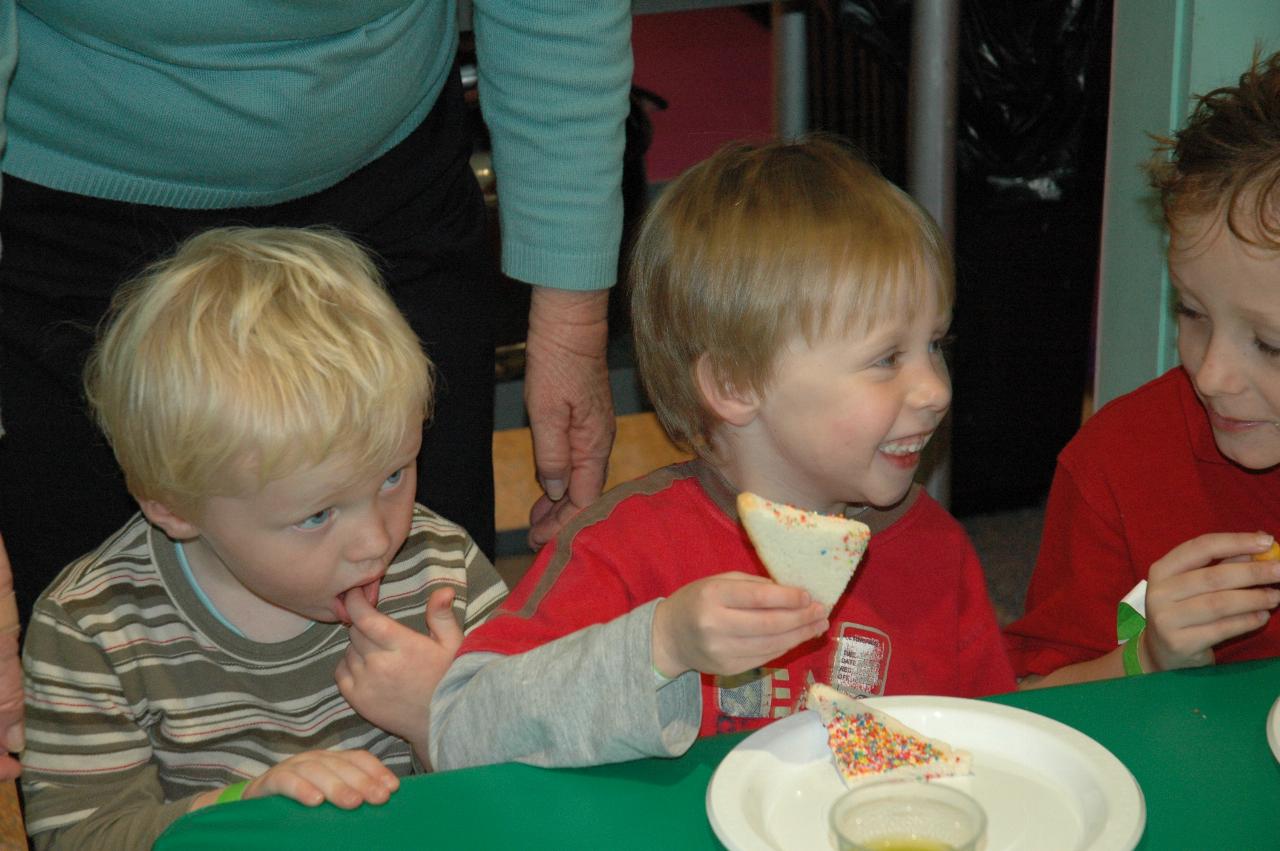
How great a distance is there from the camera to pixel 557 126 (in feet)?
5.40

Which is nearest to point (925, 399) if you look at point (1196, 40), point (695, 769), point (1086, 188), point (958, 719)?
point (958, 719)

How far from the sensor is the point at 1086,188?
3.10 meters

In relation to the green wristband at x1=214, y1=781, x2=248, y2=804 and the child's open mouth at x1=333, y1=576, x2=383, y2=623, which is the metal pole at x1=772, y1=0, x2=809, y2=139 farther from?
the green wristband at x1=214, y1=781, x2=248, y2=804

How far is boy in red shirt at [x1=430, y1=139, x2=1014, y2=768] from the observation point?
1.41 m

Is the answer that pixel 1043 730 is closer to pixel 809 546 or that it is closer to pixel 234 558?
pixel 809 546

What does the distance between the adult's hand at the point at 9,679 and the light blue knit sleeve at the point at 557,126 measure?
70 cm

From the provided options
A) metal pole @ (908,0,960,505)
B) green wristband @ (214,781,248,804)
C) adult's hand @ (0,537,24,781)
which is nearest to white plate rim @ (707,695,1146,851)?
green wristband @ (214,781,248,804)

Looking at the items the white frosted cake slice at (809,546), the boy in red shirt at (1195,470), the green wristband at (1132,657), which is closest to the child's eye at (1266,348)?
the boy in red shirt at (1195,470)

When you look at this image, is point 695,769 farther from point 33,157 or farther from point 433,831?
point 33,157

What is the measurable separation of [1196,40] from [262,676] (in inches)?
57.5

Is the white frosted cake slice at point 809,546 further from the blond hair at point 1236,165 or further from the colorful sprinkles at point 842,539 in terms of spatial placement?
the blond hair at point 1236,165

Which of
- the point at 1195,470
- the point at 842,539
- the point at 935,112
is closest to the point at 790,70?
the point at 935,112

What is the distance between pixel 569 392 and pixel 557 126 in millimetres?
319

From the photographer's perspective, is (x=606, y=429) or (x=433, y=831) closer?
(x=433, y=831)
